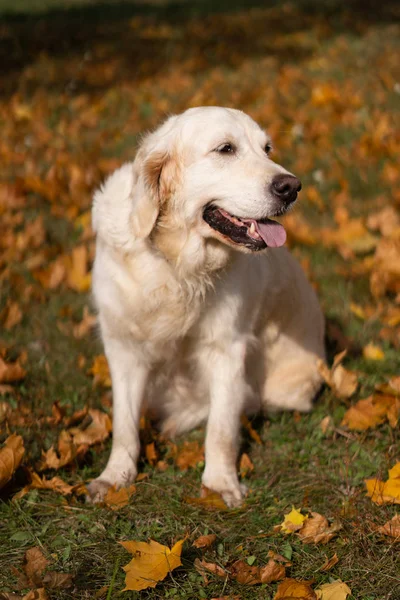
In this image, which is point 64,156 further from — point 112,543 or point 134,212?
point 112,543

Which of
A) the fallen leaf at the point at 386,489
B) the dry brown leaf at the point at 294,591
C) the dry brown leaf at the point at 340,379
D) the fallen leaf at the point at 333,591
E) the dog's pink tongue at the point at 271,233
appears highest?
the dog's pink tongue at the point at 271,233

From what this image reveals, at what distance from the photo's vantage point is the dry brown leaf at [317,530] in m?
2.44

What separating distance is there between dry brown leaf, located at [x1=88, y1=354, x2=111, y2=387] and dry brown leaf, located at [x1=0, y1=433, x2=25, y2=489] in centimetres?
86

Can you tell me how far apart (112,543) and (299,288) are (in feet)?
5.44

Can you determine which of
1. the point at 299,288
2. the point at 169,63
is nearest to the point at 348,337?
the point at 299,288

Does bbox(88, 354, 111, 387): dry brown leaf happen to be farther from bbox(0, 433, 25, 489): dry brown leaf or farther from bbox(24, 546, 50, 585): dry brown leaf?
bbox(24, 546, 50, 585): dry brown leaf

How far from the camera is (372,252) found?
191 inches

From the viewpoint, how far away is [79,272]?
4.43m

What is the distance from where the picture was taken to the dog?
2711 mm

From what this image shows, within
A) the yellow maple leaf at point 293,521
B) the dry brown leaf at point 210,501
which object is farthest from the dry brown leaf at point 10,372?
the yellow maple leaf at point 293,521

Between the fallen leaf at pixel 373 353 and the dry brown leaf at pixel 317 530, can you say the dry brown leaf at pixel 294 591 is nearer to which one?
the dry brown leaf at pixel 317 530

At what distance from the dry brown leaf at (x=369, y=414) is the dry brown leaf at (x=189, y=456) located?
2.23ft

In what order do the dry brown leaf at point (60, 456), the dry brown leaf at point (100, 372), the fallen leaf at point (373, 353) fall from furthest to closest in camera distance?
the fallen leaf at point (373, 353) < the dry brown leaf at point (100, 372) < the dry brown leaf at point (60, 456)

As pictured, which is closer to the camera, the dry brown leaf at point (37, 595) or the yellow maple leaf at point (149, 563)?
the dry brown leaf at point (37, 595)
